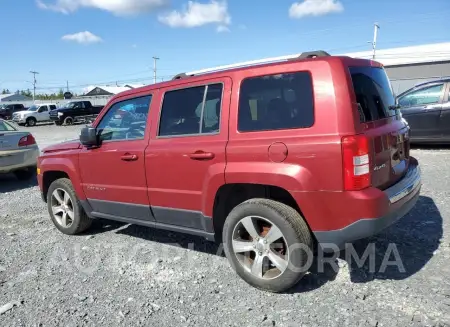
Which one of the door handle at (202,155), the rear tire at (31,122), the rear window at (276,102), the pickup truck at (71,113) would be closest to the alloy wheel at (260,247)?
the door handle at (202,155)

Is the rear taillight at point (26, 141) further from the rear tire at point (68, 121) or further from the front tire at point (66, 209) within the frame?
the rear tire at point (68, 121)

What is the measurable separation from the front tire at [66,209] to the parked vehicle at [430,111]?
741 cm

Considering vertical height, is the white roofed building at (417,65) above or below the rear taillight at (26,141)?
above

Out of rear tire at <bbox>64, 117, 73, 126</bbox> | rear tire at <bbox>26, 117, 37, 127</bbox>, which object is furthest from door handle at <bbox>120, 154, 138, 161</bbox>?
rear tire at <bbox>26, 117, 37, 127</bbox>

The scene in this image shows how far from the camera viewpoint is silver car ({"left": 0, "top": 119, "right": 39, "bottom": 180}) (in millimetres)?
7969

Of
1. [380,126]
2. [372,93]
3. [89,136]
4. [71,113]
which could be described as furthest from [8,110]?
[380,126]

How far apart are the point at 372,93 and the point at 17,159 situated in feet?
24.7

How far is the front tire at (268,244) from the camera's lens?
304 centimetres

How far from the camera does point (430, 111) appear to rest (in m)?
9.02

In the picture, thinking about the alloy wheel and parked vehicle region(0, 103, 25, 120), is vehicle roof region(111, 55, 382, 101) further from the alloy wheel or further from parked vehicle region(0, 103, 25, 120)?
parked vehicle region(0, 103, 25, 120)

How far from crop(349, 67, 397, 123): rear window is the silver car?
745cm

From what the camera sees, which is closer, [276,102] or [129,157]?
[276,102]

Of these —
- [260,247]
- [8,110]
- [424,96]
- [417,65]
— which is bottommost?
[260,247]

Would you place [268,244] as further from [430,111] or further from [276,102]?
[430,111]
